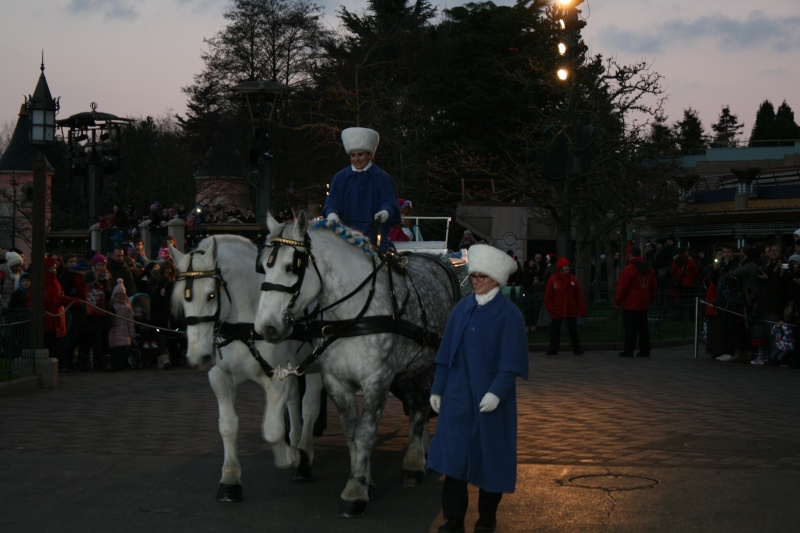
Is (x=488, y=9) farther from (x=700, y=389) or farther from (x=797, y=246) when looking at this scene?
(x=700, y=389)

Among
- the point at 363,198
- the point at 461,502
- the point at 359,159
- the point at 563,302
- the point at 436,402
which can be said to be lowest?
the point at 461,502

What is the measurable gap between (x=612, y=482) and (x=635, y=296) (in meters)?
13.7

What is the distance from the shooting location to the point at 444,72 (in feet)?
202

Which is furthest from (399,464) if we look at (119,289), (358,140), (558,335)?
(558,335)

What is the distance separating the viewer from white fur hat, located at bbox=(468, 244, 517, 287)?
7684 mm

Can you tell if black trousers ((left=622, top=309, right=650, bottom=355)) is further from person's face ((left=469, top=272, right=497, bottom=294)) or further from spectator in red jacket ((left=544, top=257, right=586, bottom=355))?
person's face ((left=469, top=272, right=497, bottom=294))

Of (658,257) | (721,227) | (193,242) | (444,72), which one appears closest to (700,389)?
(193,242)

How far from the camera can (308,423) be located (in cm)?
983

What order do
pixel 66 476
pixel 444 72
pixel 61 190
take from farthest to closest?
pixel 61 190 → pixel 444 72 → pixel 66 476

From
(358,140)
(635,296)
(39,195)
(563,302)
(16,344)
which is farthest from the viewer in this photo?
(563,302)

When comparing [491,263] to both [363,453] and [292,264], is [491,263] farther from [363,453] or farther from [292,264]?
[363,453]

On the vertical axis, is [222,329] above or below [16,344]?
above

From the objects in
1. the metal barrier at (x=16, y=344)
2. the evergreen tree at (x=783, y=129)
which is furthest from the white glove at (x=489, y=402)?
the evergreen tree at (x=783, y=129)

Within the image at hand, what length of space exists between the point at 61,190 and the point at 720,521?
67439 millimetres
